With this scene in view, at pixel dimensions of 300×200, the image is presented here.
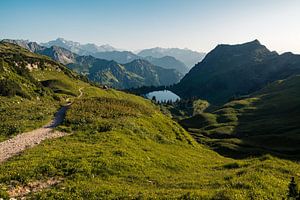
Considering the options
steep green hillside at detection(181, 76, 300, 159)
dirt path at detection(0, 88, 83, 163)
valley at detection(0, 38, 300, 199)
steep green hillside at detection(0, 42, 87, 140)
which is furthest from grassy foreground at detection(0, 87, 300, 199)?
steep green hillside at detection(181, 76, 300, 159)

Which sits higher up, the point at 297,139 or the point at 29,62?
the point at 29,62

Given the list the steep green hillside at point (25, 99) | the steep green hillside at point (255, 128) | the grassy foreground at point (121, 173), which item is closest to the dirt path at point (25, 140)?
the steep green hillside at point (25, 99)

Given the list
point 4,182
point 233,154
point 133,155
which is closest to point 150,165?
point 133,155

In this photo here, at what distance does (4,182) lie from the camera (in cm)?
2295

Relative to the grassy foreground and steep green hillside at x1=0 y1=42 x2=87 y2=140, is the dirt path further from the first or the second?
the grassy foreground

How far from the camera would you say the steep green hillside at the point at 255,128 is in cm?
10606

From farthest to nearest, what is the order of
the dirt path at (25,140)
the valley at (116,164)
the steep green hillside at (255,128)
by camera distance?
1. the steep green hillside at (255,128)
2. the dirt path at (25,140)
3. the valley at (116,164)

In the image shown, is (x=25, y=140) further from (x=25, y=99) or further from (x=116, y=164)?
(x=25, y=99)

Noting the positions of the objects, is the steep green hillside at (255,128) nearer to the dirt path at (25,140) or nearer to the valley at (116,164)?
the valley at (116,164)

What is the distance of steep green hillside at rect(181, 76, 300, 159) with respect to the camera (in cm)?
10606

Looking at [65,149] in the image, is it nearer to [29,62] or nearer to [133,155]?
[133,155]

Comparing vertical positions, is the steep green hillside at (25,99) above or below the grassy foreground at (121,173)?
above

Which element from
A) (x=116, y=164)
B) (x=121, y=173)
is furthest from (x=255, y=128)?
(x=121, y=173)

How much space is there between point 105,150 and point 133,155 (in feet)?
10.1
